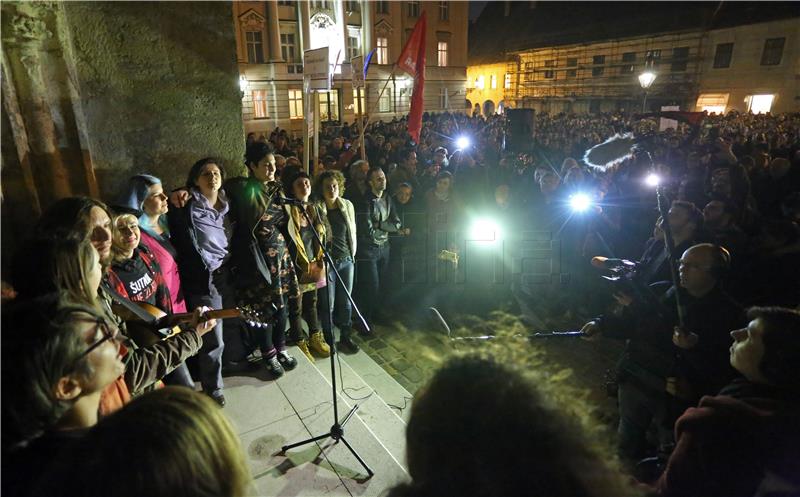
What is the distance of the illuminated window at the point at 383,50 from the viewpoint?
1350 inches

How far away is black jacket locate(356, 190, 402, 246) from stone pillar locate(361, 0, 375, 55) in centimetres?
3024

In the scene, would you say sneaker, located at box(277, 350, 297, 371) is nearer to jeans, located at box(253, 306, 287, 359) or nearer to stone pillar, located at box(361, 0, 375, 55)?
jeans, located at box(253, 306, 287, 359)

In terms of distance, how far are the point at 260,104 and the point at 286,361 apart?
28666 mm

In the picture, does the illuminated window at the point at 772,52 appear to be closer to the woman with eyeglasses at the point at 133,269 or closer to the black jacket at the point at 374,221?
the black jacket at the point at 374,221

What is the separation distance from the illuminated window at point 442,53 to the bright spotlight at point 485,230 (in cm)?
3547

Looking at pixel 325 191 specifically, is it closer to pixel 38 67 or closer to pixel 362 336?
pixel 362 336

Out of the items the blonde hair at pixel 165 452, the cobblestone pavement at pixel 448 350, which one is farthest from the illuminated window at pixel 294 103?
the blonde hair at pixel 165 452

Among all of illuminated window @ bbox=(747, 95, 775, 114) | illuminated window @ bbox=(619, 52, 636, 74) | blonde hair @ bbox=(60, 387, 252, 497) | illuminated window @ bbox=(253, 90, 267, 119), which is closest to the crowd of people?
blonde hair @ bbox=(60, 387, 252, 497)

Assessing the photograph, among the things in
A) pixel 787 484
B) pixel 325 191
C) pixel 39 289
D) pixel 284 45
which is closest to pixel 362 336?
pixel 325 191

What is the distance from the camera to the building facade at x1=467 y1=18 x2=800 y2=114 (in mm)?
25562

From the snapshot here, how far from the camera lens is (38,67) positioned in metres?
3.19

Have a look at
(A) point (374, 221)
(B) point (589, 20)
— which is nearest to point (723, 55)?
(B) point (589, 20)

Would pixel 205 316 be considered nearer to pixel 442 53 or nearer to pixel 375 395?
pixel 375 395

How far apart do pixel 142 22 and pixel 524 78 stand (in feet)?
146
